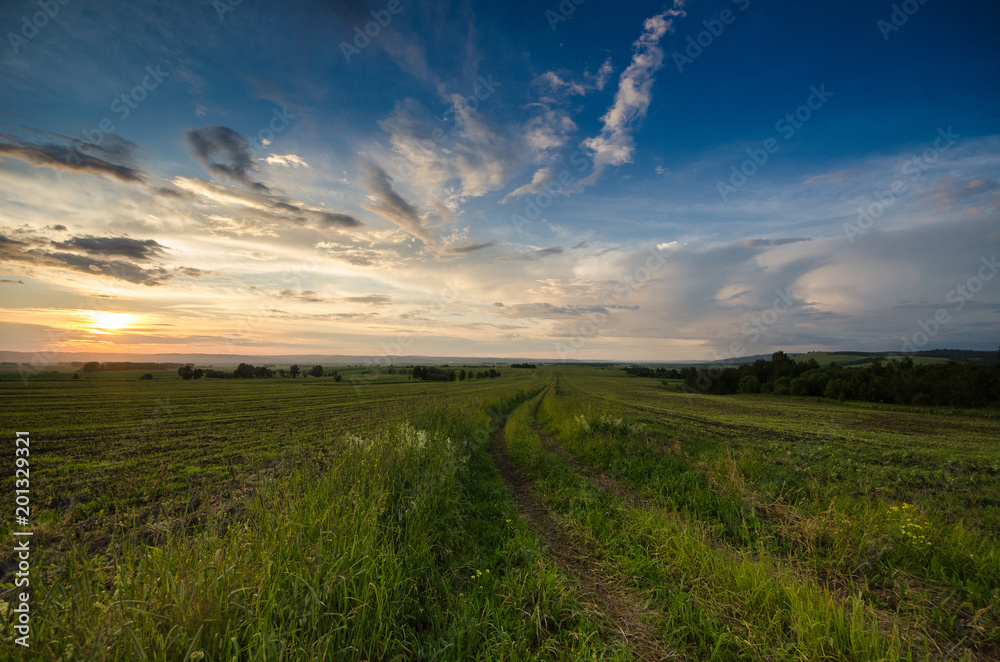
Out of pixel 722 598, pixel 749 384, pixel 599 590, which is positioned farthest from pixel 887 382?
pixel 599 590

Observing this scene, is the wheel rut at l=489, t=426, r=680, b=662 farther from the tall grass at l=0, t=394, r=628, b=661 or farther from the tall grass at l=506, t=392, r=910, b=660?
the tall grass at l=0, t=394, r=628, b=661

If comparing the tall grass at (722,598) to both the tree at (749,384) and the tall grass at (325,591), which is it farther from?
the tree at (749,384)

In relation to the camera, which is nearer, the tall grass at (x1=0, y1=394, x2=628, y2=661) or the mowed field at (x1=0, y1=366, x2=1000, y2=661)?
the tall grass at (x1=0, y1=394, x2=628, y2=661)

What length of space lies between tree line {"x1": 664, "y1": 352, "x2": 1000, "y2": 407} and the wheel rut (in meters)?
57.3

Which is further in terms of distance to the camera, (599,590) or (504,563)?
(504,563)

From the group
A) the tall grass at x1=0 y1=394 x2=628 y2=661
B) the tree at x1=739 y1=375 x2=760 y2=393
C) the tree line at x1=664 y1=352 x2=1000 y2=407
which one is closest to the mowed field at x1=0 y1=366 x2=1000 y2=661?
the tall grass at x1=0 y1=394 x2=628 y2=661

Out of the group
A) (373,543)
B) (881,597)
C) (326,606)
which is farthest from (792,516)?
(326,606)

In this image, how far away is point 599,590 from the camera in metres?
4.82

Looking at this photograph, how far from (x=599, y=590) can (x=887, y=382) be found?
212ft

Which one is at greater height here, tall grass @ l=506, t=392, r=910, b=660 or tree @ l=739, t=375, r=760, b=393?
tall grass @ l=506, t=392, r=910, b=660

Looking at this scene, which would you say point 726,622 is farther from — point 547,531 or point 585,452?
point 585,452

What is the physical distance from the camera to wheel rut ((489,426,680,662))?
3846 millimetres

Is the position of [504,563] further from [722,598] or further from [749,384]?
[749,384]

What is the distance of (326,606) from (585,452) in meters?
11.0
